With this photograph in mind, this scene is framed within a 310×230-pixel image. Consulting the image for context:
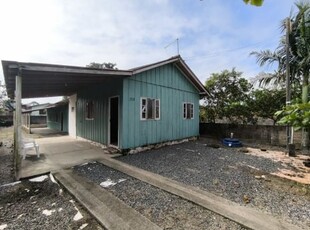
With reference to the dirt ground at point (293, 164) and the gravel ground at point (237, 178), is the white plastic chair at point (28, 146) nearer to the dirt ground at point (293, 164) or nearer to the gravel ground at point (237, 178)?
the gravel ground at point (237, 178)

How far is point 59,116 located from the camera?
18.1m

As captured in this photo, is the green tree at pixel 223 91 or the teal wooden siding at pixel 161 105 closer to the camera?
the teal wooden siding at pixel 161 105

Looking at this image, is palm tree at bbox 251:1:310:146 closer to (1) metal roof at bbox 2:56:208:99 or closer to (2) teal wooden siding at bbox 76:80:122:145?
(1) metal roof at bbox 2:56:208:99

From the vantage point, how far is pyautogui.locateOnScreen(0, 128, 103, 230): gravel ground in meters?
2.80

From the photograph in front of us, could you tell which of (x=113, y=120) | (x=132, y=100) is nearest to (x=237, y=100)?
(x=132, y=100)

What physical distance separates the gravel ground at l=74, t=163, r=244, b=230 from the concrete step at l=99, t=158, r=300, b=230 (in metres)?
0.12

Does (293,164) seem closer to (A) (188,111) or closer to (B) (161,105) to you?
(B) (161,105)

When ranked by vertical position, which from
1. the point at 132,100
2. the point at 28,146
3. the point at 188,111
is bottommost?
the point at 28,146

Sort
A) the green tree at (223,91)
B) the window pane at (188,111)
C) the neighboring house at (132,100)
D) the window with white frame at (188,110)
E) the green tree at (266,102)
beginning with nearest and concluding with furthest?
the neighboring house at (132,100)
the green tree at (266,102)
the window with white frame at (188,110)
the window pane at (188,111)
the green tree at (223,91)

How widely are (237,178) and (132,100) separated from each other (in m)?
4.52

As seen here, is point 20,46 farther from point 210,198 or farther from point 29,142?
point 210,198

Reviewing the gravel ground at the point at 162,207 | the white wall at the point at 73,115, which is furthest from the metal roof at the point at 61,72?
the white wall at the point at 73,115

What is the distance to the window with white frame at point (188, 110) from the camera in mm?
10312

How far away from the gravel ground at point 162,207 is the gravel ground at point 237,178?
816 millimetres
